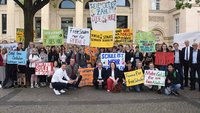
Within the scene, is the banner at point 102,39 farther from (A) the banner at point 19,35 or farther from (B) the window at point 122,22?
(B) the window at point 122,22

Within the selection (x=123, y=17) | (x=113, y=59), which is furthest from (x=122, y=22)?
(x=113, y=59)

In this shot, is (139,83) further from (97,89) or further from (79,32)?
(79,32)

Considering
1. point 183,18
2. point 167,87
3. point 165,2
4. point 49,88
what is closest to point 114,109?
point 167,87

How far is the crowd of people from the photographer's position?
14438 millimetres

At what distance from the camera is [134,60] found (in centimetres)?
1669

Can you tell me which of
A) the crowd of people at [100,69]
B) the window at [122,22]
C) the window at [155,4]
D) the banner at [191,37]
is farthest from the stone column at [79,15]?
the crowd of people at [100,69]

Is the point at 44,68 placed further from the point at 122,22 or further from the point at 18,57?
the point at 122,22

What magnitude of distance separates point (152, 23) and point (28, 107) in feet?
144

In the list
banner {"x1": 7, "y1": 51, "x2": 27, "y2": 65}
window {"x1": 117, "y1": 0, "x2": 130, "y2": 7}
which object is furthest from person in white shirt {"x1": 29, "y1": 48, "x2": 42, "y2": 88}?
window {"x1": 117, "y1": 0, "x2": 130, "y2": 7}

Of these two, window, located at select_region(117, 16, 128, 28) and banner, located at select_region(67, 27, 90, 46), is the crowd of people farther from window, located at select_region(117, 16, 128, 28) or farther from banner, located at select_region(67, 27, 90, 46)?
window, located at select_region(117, 16, 128, 28)

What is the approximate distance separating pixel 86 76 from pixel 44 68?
74.6 inches

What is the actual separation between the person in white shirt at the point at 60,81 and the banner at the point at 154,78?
310 centimetres

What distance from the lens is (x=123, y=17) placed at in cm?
5341

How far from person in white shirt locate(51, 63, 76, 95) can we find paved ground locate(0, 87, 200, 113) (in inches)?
12.5
